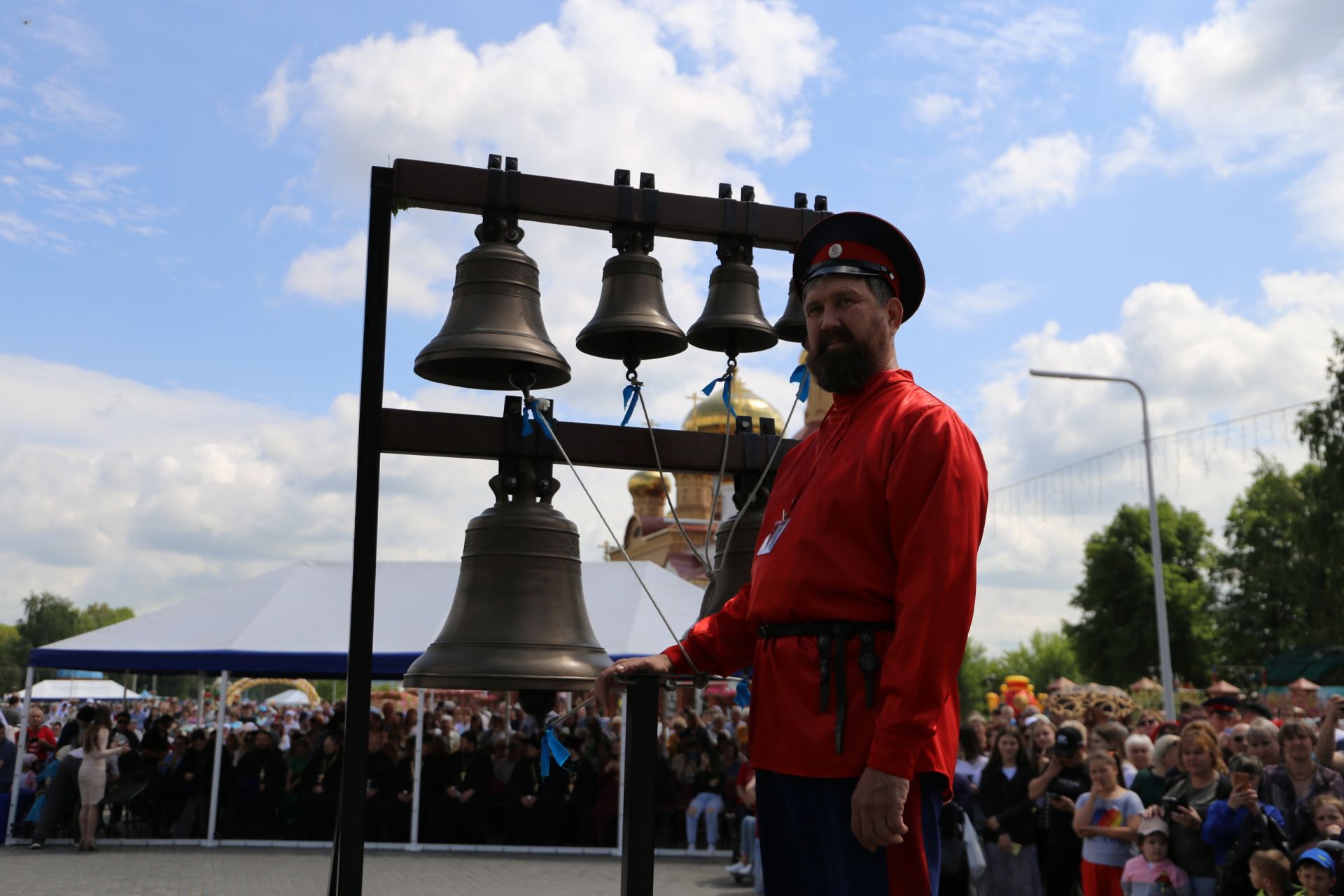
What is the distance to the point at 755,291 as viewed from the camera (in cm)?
440

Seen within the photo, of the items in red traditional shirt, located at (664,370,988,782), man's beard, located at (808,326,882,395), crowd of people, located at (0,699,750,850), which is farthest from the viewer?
crowd of people, located at (0,699,750,850)

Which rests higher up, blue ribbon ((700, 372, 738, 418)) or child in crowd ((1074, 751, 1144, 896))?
blue ribbon ((700, 372, 738, 418))

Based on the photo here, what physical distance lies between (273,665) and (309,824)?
2.58 metres

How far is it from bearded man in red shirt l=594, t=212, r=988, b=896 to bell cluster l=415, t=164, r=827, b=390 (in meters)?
0.90

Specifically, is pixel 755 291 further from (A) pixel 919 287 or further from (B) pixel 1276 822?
(B) pixel 1276 822

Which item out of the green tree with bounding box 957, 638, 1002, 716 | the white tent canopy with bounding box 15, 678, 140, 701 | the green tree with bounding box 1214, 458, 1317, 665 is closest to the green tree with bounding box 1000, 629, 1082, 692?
the green tree with bounding box 957, 638, 1002, 716

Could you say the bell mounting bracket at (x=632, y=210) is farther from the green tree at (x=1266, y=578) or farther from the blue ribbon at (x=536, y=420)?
the green tree at (x=1266, y=578)

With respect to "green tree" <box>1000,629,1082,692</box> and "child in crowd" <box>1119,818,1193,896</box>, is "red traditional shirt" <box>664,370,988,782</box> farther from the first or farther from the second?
"green tree" <box>1000,629,1082,692</box>

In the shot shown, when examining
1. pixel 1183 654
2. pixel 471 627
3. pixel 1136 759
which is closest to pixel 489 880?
pixel 1136 759

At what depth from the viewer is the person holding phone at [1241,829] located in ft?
20.9

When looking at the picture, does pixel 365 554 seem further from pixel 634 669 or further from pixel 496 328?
pixel 634 669

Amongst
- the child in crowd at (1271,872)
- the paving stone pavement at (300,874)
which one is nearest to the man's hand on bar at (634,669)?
the child in crowd at (1271,872)

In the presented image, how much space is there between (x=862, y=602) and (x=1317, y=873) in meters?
4.51

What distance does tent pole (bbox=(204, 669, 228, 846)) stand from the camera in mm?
13641
